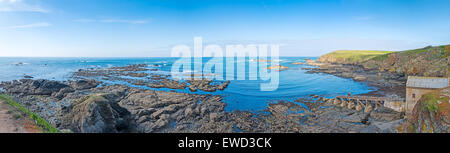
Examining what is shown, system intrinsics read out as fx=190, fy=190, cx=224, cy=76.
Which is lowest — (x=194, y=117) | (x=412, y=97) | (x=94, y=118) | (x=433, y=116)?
(x=194, y=117)

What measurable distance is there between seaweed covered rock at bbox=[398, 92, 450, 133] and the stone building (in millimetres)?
5269

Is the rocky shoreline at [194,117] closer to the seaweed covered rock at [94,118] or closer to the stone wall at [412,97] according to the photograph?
the seaweed covered rock at [94,118]

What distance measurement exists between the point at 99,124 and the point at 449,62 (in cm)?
6999


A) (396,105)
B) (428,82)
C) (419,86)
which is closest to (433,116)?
(419,86)

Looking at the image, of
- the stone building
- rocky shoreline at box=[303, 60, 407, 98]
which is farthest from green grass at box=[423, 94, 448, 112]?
rocky shoreline at box=[303, 60, 407, 98]

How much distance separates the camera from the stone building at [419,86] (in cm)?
1731

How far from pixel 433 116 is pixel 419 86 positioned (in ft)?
27.9

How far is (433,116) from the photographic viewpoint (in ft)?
38.6

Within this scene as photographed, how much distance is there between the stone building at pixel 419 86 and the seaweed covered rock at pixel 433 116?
5269 mm

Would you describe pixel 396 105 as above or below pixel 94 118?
below

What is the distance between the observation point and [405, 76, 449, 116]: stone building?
17312 millimetres

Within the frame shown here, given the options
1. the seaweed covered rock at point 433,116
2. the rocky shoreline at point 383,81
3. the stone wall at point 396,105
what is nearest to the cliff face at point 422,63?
the rocky shoreline at point 383,81

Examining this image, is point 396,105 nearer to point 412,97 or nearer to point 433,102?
point 412,97
